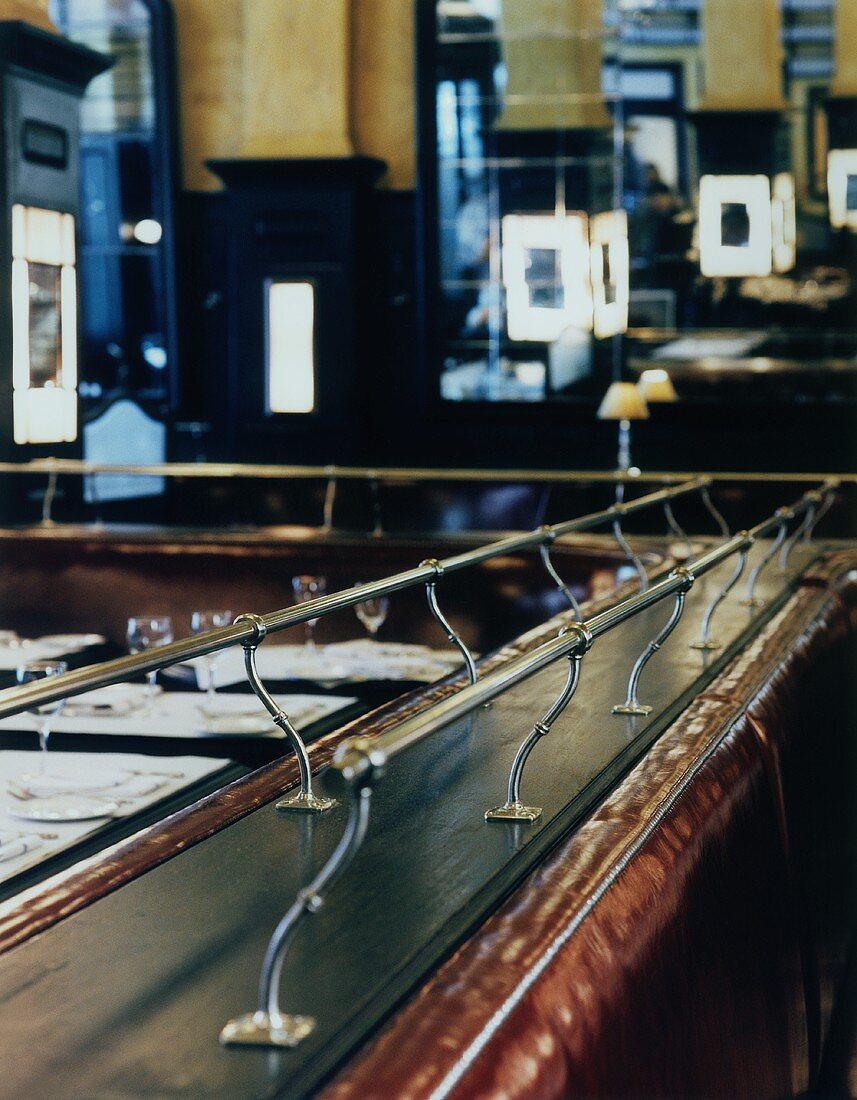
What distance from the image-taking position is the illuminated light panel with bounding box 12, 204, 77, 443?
25.8ft

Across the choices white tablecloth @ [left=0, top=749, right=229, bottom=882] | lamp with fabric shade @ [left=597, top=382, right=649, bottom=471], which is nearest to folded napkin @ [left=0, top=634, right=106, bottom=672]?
white tablecloth @ [left=0, top=749, right=229, bottom=882]

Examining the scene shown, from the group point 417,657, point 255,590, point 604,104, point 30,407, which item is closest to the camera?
point 417,657

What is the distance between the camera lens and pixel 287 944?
953 millimetres

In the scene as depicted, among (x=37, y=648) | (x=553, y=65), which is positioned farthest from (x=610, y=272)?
(x=37, y=648)

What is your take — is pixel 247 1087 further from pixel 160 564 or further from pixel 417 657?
pixel 160 564

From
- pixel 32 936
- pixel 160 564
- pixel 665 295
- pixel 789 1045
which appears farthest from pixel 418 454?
pixel 32 936

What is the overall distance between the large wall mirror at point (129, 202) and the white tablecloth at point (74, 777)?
8164mm

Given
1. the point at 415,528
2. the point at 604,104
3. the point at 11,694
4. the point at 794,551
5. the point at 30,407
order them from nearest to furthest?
the point at 11,694, the point at 794,551, the point at 415,528, the point at 30,407, the point at 604,104

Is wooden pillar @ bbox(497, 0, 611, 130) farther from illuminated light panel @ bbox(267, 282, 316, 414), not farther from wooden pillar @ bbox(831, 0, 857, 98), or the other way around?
illuminated light panel @ bbox(267, 282, 316, 414)

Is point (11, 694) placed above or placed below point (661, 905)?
above

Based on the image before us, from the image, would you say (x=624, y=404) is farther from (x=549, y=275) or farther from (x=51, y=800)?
(x=51, y=800)

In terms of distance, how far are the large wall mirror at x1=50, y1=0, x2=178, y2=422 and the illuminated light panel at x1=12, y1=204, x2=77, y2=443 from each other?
5.06ft

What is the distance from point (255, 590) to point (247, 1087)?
3.70 meters

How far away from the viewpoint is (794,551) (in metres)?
4.27
